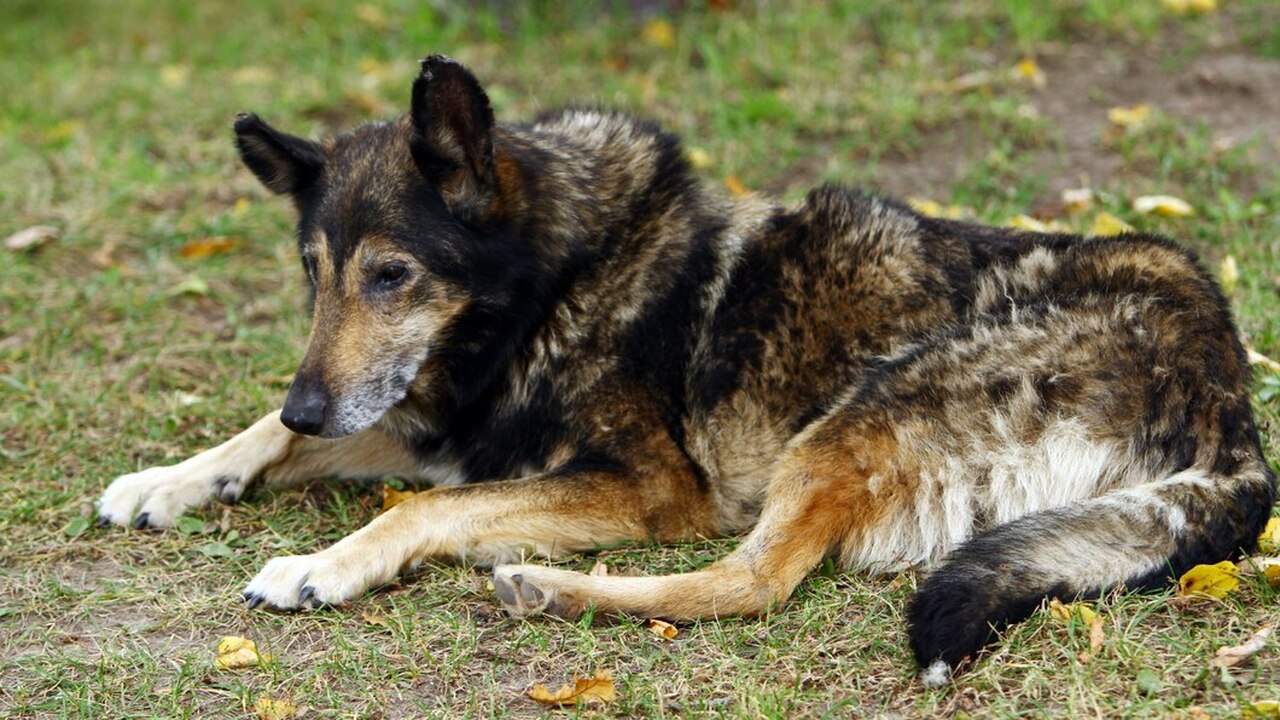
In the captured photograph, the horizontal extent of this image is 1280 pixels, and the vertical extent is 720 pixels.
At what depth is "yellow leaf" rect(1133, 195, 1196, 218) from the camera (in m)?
6.41

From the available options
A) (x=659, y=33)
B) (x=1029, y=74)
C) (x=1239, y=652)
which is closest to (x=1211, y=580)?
(x=1239, y=652)

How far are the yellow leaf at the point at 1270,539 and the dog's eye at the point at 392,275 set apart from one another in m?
2.82

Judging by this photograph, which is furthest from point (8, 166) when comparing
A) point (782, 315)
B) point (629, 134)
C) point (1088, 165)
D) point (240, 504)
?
Result: point (1088, 165)

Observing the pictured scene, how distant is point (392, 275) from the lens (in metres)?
4.27

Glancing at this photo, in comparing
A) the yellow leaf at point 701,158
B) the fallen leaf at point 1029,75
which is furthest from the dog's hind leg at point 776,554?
the fallen leaf at point 1029,75

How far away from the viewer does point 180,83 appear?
30.4 feet

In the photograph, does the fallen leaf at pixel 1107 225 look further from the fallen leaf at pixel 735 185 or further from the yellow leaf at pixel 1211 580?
the yellow leaf at pixel 1211 580

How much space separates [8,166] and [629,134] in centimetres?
491

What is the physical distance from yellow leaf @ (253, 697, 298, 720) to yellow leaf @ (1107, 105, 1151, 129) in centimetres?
581

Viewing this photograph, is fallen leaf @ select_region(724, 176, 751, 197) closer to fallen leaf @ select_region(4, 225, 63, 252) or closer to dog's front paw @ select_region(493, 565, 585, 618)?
dog's front paw @ select_region(493, 565, 585, 618)

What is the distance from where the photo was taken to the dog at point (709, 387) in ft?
12.6

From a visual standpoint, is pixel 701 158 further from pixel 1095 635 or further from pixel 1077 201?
pixel 1095 635

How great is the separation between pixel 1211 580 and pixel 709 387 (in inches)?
67.6

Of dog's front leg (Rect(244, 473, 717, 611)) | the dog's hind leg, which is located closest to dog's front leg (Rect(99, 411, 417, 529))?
dog's front leg (Rect(244, 473, 717, 611))
